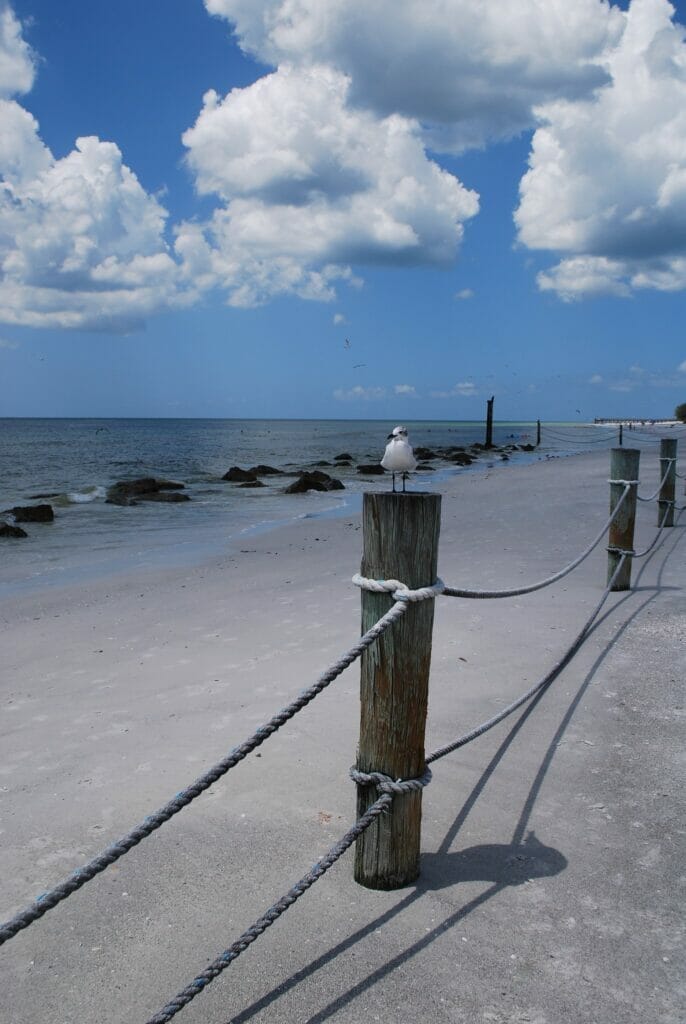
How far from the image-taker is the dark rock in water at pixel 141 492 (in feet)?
65.3

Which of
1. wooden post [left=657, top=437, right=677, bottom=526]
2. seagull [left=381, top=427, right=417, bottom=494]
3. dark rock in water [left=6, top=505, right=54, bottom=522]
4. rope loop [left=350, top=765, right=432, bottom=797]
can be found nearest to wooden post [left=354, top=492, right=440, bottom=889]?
rope loop [left=350, top=765, right=432, bottom=797]

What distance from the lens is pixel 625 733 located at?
379cm

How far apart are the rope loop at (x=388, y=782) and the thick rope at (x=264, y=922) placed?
3 cm

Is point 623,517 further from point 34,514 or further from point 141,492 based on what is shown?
point 141,492

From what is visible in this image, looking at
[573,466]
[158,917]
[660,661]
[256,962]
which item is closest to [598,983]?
[256,962]

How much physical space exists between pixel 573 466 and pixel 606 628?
21943 millimetres

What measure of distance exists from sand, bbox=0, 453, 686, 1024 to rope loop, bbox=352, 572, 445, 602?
108cm

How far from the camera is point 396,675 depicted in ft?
8.00

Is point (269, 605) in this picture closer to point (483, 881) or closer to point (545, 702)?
point (545, 702)

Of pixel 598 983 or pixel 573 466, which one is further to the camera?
pixel 573 466

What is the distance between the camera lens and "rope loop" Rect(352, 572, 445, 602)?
2.35 meters

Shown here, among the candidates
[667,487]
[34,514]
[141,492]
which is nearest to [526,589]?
[667,487]

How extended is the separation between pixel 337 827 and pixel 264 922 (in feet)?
3.00

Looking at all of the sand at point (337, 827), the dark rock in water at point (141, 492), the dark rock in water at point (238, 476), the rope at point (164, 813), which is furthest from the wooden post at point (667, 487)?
the dark rock in water at point (238, 476)
